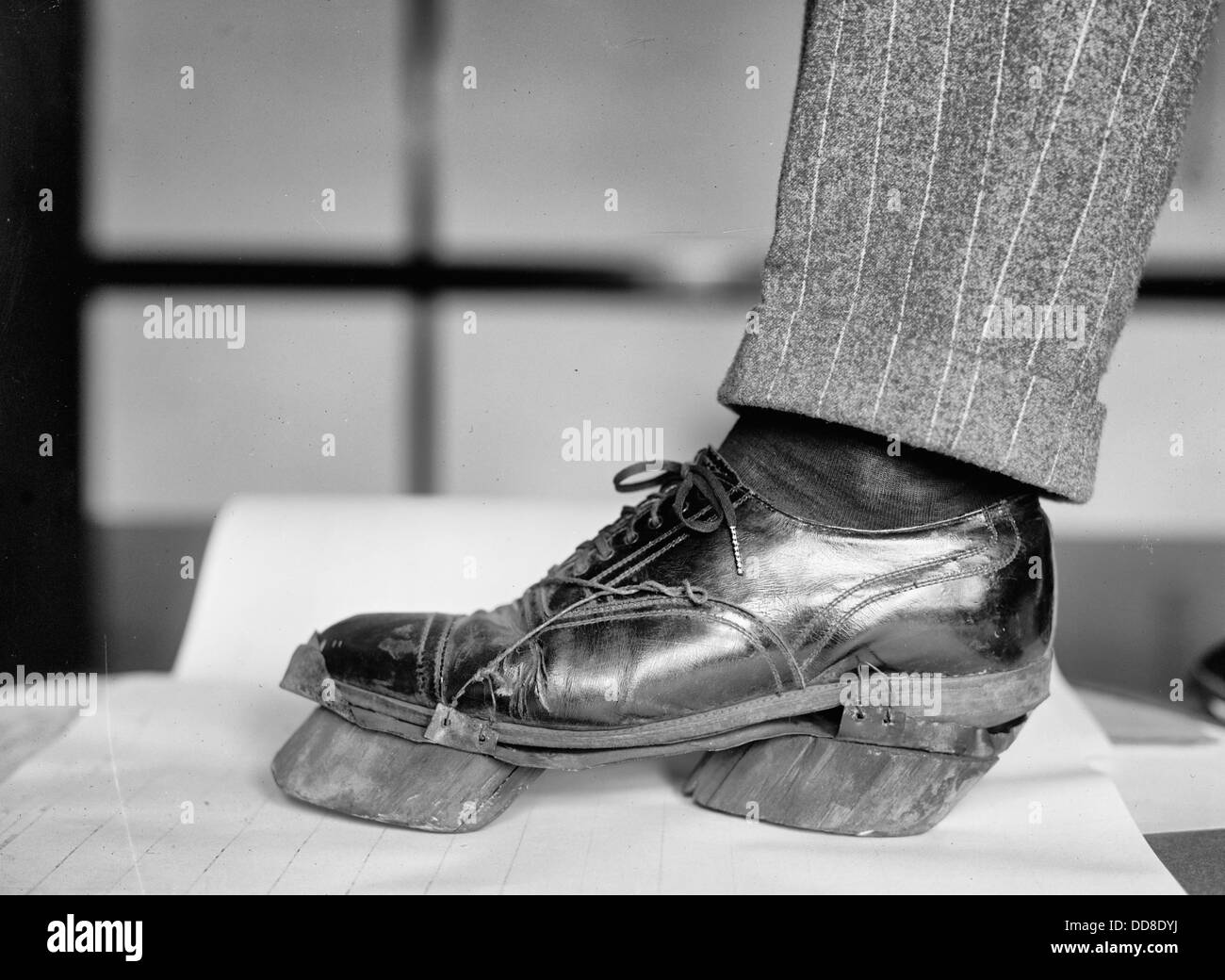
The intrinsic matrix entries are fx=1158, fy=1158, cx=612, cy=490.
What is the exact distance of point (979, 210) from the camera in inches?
22.2

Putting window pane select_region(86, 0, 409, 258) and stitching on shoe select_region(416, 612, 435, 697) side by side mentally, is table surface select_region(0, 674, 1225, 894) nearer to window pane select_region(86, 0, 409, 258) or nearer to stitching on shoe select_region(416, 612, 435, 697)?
stitching on shoe select_region(416, 612, 435, 697)

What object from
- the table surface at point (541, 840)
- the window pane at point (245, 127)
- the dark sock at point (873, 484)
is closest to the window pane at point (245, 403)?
the window pane at point (245, 127)

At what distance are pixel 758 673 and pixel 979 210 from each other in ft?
0.84

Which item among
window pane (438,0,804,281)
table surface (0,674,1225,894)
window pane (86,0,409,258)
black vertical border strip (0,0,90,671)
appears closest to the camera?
table surface (0,674,1225,894)

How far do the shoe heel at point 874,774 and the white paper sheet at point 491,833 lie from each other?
11 millimetres

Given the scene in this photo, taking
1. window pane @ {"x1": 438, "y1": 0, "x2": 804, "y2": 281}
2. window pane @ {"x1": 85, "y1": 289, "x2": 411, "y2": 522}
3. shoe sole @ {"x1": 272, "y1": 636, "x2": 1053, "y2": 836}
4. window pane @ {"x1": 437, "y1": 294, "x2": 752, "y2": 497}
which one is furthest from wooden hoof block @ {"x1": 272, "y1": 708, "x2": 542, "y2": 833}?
window pane @ {"x1": 438, "y1": 0, "x2": 804, "y2": 281}

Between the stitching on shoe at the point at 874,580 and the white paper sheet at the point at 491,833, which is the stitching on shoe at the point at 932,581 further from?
the white paper sheet at the point at 491,833

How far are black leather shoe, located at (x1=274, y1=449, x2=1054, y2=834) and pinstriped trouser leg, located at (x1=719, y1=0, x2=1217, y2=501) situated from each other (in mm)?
64

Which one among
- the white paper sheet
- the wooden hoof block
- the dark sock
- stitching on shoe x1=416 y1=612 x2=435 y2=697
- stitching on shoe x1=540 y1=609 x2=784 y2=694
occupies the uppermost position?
the dark sock

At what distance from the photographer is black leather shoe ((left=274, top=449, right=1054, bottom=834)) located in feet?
1.94

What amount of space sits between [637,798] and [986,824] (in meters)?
0.19

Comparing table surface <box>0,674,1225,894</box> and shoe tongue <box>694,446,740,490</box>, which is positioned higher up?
shoe tongue <box>694,446,740,490</box>

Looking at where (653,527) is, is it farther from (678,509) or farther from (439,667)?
(439,667)

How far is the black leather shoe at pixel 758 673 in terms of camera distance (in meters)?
0.59
